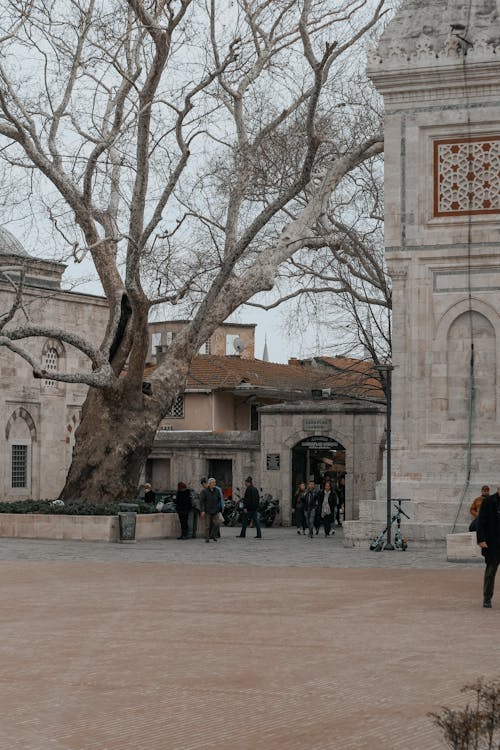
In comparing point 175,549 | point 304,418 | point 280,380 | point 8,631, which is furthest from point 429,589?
point 280,380

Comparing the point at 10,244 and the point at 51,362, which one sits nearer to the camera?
the point at 51,362

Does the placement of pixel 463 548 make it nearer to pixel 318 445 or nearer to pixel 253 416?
pixel 318 445

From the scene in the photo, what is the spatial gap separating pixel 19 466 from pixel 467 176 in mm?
24220

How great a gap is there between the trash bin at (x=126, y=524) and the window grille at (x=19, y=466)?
703 inches

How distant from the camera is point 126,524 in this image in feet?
92.8

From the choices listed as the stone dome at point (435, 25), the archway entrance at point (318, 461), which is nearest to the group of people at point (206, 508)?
the archway entrance at point (318, 461)

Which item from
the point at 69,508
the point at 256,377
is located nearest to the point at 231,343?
the point at 256,377

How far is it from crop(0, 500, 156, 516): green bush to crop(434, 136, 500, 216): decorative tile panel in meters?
9.70

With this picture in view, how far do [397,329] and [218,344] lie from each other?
4769 centimetres

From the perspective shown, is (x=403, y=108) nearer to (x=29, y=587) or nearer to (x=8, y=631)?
(x=29, y=587)

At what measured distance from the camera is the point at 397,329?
2675 centimetres

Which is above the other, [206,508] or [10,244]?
[10,244]

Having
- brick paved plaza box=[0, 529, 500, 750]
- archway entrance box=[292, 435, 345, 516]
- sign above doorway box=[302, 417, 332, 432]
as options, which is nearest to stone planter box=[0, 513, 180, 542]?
brick paved plaza box=[0, 529, 500, 750]

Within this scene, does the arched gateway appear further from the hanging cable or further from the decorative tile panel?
the decorative tile panel
